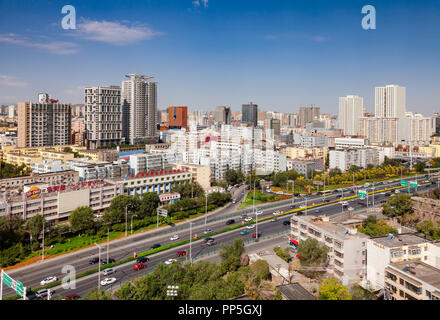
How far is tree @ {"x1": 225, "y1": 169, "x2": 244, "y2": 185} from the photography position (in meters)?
10.4

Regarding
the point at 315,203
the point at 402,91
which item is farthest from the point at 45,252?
the point at 402,91

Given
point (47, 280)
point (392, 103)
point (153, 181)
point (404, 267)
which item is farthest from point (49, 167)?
point (392, 103)

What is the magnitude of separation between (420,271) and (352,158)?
10075 mm

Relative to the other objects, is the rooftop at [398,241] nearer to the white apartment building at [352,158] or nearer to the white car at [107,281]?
the white car at [107,281]

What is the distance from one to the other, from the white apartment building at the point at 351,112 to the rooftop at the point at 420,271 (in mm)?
16888

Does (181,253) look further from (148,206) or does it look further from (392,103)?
(392,103)

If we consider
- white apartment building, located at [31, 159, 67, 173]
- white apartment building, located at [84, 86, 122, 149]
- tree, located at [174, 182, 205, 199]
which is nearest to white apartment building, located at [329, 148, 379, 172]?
tree, located at [174, 182, 205, 199]

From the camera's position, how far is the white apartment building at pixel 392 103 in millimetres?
17141

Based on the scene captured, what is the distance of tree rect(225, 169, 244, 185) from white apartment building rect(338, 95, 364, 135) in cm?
1125

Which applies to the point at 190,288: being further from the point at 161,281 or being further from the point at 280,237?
the point at 280,237

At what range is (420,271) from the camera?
3375mm

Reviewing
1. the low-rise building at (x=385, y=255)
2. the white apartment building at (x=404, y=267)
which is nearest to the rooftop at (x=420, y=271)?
the white apartment building at (x=404, y=267)

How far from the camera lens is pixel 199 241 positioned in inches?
222

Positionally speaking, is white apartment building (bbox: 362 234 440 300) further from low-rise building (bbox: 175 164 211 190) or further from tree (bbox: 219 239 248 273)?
low-rise building (bbox: 175 164 211 190)
